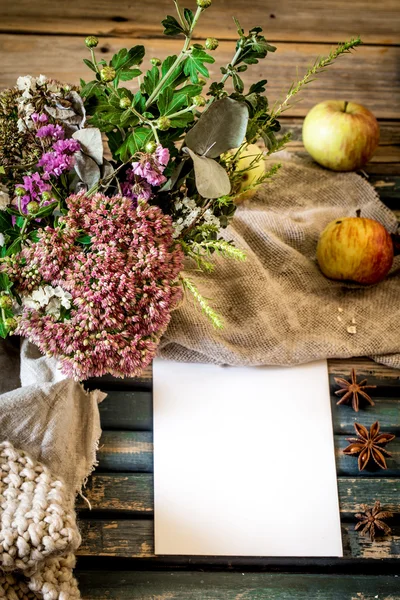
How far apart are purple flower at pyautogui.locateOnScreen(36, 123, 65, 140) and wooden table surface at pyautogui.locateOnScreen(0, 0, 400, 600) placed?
431mm

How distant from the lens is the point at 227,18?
166 cm

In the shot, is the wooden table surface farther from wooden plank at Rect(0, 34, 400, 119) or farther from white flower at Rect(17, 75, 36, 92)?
white flower at Rect(17, 75, 36, 92)

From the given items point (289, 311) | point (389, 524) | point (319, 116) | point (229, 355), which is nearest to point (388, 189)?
point (319, 116)

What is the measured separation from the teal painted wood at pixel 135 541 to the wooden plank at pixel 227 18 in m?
1.03

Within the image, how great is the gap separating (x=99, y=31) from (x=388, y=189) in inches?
27.3

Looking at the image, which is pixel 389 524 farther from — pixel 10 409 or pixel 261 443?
pixel 10 409

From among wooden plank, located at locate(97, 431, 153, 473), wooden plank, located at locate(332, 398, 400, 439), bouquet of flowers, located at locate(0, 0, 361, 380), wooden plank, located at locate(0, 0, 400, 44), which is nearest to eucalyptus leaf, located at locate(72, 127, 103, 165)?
bouquet of flowers, located at locate(0, 0, 361, 380)

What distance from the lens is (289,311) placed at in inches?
50.8

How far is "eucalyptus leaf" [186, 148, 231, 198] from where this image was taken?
927mm

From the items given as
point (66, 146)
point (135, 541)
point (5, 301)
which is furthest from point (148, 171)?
point (135, 541)

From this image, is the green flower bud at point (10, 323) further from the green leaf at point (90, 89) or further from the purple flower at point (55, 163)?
the green leaf at point (90, 89)

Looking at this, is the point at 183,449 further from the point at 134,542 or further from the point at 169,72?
the point at 169,72

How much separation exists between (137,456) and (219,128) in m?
0.51

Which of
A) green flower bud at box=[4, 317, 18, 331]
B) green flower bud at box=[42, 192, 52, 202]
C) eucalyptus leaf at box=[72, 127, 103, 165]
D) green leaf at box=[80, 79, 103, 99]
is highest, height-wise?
green leaf at box=[80, 79, 103, 99]
